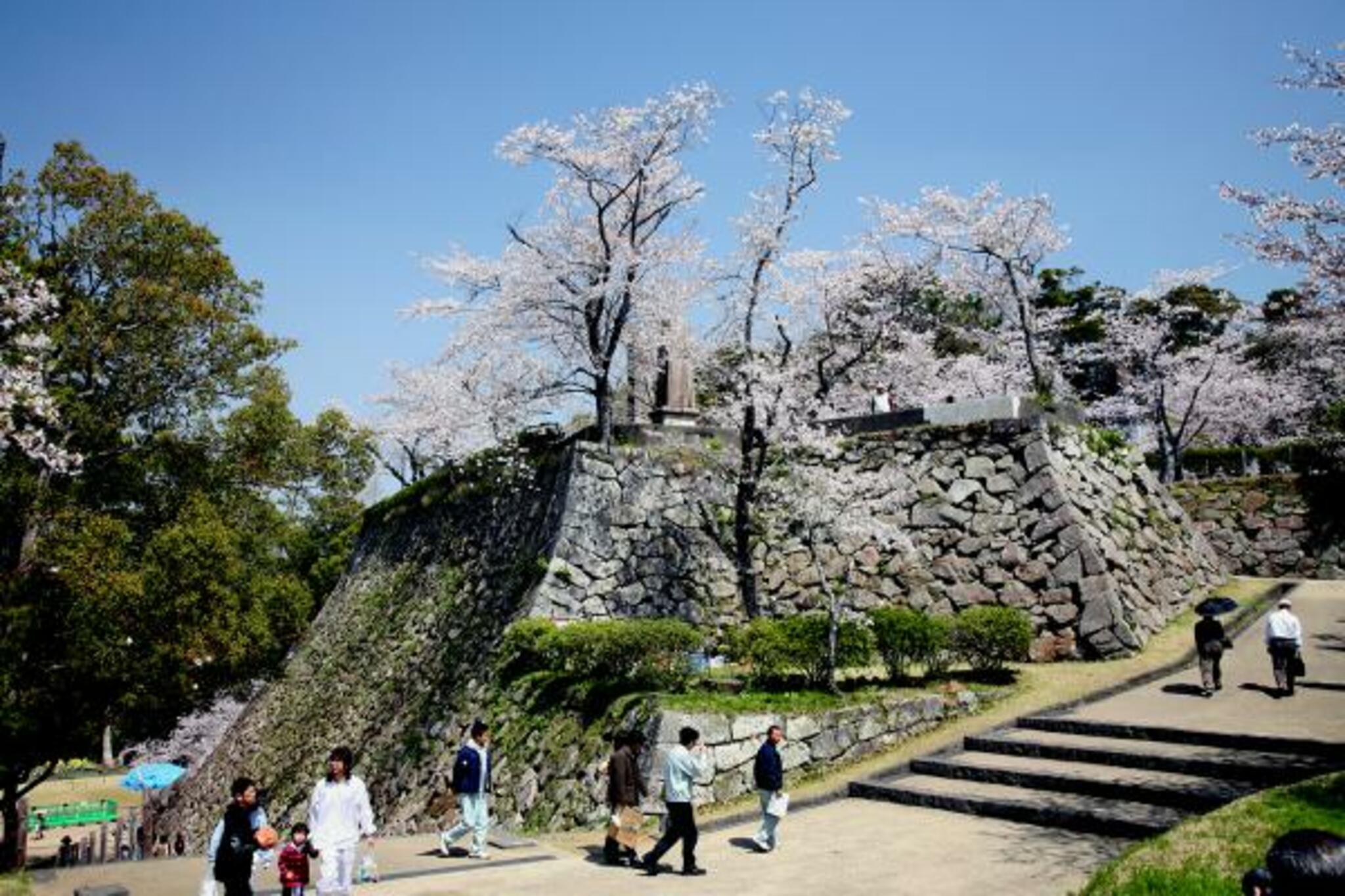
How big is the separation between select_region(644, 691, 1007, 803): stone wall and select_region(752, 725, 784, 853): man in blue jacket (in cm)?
191

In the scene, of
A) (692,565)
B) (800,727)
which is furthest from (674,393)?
(800,727)

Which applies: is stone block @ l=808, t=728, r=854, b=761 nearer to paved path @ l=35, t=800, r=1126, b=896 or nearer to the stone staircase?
the stone staircase

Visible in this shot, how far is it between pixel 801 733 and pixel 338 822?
6.51 meters

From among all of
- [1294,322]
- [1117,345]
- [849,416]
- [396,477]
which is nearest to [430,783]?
[849,416]

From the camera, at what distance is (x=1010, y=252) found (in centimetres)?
2616

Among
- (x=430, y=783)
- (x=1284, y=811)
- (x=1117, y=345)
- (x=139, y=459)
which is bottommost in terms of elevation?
(x=430, y=783)

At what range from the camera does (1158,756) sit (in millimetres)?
10477

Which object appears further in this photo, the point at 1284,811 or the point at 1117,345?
the point at 1117,345

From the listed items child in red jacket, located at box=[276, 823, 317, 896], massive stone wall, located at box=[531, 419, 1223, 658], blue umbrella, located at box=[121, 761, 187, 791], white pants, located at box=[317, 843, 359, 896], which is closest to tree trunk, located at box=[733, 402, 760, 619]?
massive stone wall, located at box=[531, 419, 1223, 658]

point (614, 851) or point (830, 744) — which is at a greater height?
point (830, 744)

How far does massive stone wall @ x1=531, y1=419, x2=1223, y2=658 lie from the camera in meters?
16.4

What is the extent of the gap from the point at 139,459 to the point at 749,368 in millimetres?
13702

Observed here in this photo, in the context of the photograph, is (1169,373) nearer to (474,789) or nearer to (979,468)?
(979,468)

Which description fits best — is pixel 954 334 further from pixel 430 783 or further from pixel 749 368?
pixel 430 783
